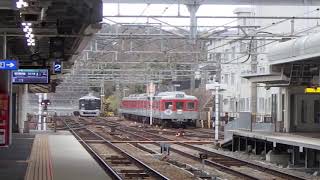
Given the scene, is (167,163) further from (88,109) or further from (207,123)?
(88,109)

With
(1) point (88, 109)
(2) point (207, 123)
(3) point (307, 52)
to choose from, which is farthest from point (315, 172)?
(1) point (88, 109)

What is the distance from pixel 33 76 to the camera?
1998 centimetres

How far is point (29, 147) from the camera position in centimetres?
2225

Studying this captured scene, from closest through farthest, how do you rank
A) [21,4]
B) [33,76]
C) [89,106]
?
[21,4] → [33,76] → [89,106]

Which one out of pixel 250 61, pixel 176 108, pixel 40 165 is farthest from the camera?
pixel 176 108

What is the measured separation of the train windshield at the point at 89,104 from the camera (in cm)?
7201

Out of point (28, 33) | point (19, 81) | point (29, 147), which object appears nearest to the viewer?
point (28, 33)

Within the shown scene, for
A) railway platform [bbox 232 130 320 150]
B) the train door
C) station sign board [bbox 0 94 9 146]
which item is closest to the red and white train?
railway platform [bbox 232 130 320 150]

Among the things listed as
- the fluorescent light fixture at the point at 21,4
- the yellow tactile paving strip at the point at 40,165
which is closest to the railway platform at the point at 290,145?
the yellow tactile paving strip at the point at 40,165

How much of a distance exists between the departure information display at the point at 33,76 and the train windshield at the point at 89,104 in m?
51.4

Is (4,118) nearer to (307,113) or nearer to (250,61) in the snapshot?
(307,113)

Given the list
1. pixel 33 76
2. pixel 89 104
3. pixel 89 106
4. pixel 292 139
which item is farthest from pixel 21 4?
pixel 89 106

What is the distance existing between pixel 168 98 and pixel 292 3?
28.0m

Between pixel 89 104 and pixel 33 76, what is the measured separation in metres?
53.0
